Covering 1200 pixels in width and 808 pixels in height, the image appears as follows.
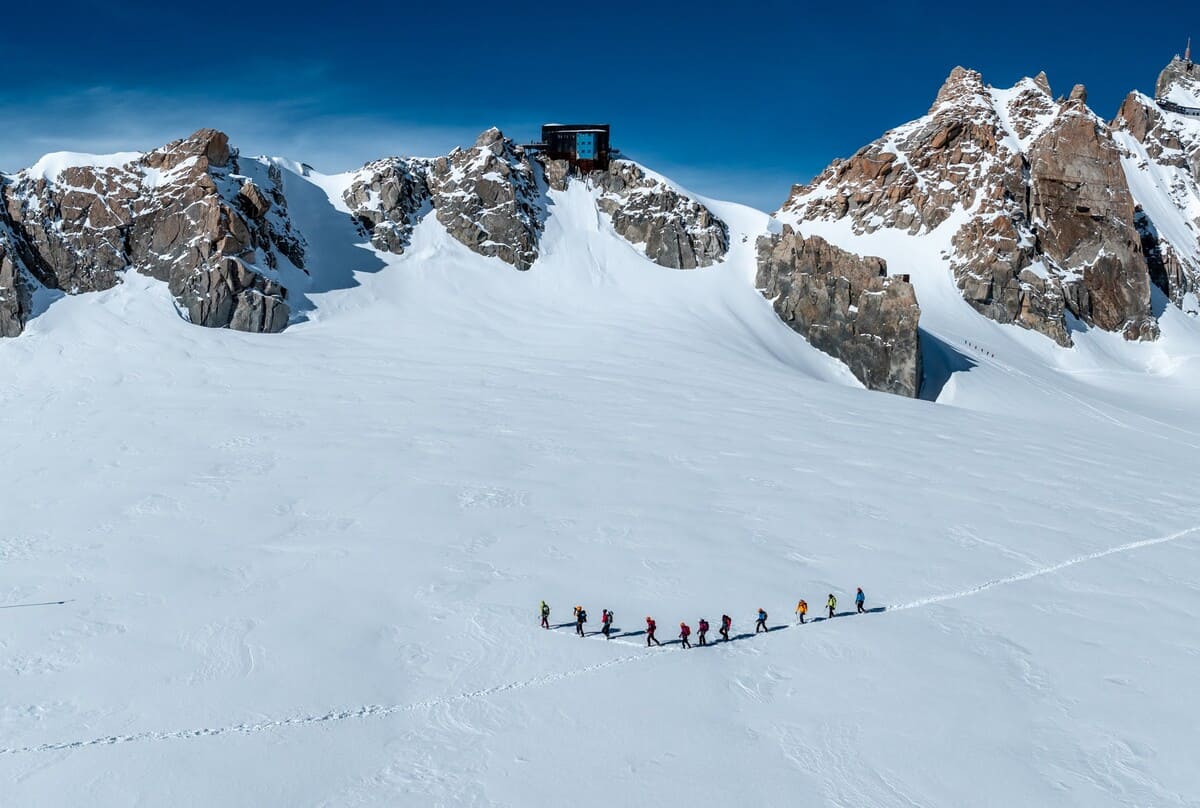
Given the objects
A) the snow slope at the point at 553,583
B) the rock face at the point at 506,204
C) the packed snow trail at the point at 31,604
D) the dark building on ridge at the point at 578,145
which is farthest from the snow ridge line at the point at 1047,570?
the dark building on ridge at the point at 578,145

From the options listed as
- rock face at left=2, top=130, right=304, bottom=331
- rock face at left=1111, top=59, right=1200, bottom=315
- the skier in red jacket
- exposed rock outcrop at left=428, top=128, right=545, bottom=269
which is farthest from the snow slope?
rock face at left=1111, top=59, right=1200, bottom=315

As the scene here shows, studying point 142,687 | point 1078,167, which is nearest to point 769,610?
point 142,687

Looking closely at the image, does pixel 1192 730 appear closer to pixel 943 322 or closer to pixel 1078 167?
pixel 943 322

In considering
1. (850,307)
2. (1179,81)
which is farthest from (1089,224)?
(1179,81)

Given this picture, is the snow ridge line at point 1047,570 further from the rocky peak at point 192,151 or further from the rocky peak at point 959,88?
the rocky peak at point 959,88

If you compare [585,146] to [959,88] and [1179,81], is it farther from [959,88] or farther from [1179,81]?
[1179,81]

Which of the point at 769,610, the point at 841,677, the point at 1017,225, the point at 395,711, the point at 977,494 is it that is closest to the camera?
the point at 395,711
